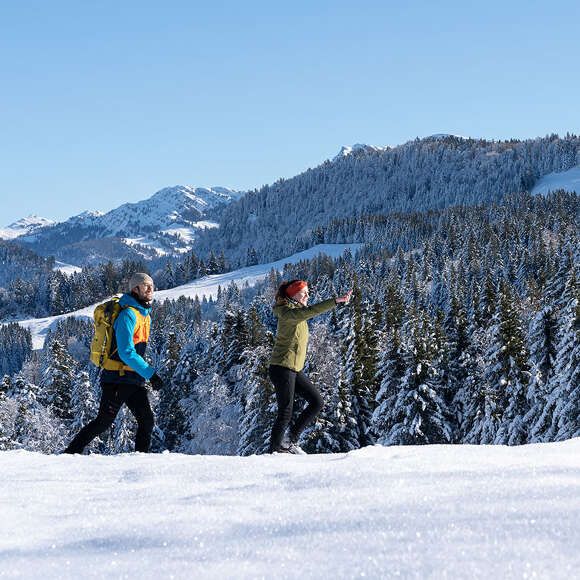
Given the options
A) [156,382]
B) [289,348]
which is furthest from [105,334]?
[289,348]

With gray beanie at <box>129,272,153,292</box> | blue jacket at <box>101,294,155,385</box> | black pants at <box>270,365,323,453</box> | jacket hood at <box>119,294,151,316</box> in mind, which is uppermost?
gray beanie at <box>129,272,153,292</box>

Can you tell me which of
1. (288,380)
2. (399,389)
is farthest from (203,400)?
(288,380)

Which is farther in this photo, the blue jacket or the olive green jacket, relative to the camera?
the olive green jacket

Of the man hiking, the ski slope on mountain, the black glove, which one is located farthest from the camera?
the ski slope on mountain

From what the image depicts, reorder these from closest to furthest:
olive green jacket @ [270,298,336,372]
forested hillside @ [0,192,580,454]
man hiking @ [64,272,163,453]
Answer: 1. man hiking @ [64,272,163,453]
2. olive green jacket @ [270,298,336,372]
3. forested hillside @ [0,192,580,454]

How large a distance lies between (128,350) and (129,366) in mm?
185

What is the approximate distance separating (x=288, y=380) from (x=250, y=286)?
166m

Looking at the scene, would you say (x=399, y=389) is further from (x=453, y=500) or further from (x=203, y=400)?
(x=453, y=500)

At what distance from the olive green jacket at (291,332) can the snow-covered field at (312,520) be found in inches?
84.2

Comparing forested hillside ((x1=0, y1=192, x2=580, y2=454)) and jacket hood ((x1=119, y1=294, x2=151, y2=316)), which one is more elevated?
jacket hood ((x1=119, y1=294, x2=151, y2=316))

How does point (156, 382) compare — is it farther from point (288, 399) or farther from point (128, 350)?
point (288, 399)

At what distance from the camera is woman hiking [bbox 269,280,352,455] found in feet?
22.8

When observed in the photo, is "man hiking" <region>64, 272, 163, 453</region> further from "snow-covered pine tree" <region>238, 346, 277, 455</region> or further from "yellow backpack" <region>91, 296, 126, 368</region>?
"snow-covered pine tree" <region>238, 346, 277, 455</region>

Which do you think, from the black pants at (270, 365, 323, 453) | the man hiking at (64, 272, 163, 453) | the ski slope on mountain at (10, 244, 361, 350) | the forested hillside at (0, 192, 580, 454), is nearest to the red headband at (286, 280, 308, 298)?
the black pants at (270, 365, 323, 453)
